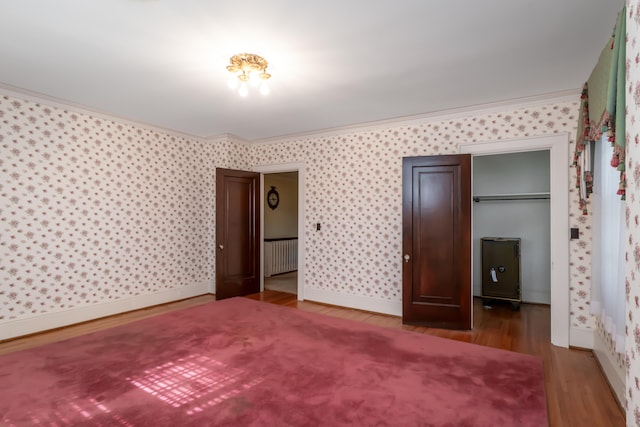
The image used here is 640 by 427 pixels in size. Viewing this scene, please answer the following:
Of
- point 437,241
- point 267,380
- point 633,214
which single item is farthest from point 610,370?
point 267,380

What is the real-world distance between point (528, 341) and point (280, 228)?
17.2 ft

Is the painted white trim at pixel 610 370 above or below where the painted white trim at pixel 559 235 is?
below

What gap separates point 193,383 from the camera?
2244 millimetres

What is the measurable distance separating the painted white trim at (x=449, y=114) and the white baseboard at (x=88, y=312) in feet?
9.50

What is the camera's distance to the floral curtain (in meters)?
1.52

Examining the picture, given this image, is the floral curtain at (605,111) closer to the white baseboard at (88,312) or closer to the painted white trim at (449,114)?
the painted white trim at (449,114)

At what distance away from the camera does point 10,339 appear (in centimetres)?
326

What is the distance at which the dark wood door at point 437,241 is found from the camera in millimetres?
3611

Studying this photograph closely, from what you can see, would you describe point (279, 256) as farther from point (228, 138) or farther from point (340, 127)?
point (340, 127)

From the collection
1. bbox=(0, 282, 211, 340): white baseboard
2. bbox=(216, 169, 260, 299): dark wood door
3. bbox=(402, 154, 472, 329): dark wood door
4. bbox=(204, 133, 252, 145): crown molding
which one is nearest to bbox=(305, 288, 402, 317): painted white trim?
bbox=(402, 154, 472, 329): dark wood door

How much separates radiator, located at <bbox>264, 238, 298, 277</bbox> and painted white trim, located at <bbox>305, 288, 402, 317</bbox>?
201 centimetres

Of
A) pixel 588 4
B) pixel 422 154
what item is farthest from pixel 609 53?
pixel 422 154

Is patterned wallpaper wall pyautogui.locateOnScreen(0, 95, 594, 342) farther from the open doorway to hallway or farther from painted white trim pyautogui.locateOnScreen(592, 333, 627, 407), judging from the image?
the open doorway to hallway

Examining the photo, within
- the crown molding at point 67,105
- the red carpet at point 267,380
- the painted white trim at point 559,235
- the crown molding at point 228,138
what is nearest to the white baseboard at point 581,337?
the painted white trim at point 559,235
